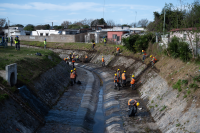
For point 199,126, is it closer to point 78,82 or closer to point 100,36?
point 78,82

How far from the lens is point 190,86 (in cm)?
1345

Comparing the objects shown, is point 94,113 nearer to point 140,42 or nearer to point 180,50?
point 180,50

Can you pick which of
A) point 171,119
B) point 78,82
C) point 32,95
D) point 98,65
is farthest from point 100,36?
point 171,119

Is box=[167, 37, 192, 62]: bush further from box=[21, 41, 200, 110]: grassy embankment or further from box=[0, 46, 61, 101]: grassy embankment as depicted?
box=[0, 46, 61, 101]: grassy embankment

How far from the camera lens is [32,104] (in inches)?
578

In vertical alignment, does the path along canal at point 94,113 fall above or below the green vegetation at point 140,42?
below

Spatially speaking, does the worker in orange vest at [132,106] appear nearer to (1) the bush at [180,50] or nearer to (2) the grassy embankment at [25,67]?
(1) the bush at [180,50]

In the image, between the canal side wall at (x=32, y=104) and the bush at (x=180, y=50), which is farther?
the bush at (x=180, y=50)

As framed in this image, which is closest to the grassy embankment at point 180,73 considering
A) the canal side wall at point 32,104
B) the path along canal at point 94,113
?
the path along canal at point 94,113

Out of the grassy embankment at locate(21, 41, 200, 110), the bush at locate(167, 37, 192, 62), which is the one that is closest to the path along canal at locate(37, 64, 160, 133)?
the grassy embankment at locate(21, 41, 200, 110)

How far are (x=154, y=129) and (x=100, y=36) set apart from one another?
4191 centimetres

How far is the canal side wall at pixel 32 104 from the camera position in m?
11.3

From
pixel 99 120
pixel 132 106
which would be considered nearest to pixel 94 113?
pixel 99 120

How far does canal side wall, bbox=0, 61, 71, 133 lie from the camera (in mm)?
11281
